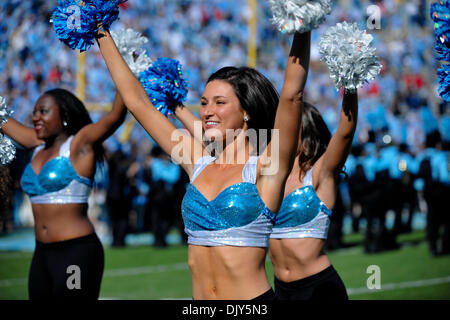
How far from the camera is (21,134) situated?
4312mm

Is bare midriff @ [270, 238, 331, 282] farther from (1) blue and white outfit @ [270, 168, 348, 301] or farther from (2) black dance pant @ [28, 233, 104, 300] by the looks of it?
(2) black dance pant @ [28, 233, 104, 300]

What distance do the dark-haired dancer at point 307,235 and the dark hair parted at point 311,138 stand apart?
0.05ft

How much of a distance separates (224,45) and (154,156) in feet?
8.33

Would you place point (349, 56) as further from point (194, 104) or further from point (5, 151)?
point (194, 104)

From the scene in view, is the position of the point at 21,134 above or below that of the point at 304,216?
above

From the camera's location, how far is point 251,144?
2.76 meters

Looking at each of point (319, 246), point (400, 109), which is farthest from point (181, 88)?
point (400, 109)

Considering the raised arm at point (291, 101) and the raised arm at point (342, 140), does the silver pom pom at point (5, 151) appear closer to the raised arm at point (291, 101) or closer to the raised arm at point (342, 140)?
the raised arm at point (291, 101)

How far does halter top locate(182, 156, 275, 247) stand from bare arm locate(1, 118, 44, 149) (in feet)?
6.98

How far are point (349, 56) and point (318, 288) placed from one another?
1.29 metres

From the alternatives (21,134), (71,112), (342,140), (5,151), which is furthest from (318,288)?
(21,134)

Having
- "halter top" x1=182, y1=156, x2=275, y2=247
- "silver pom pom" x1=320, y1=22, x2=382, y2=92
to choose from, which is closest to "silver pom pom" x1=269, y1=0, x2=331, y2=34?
"silver pom pom" x1=320, y1=22, x2=382, y2=92

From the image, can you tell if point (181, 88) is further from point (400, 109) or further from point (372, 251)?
point (400, 109)

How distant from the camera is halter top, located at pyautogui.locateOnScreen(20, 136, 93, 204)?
4.03m
